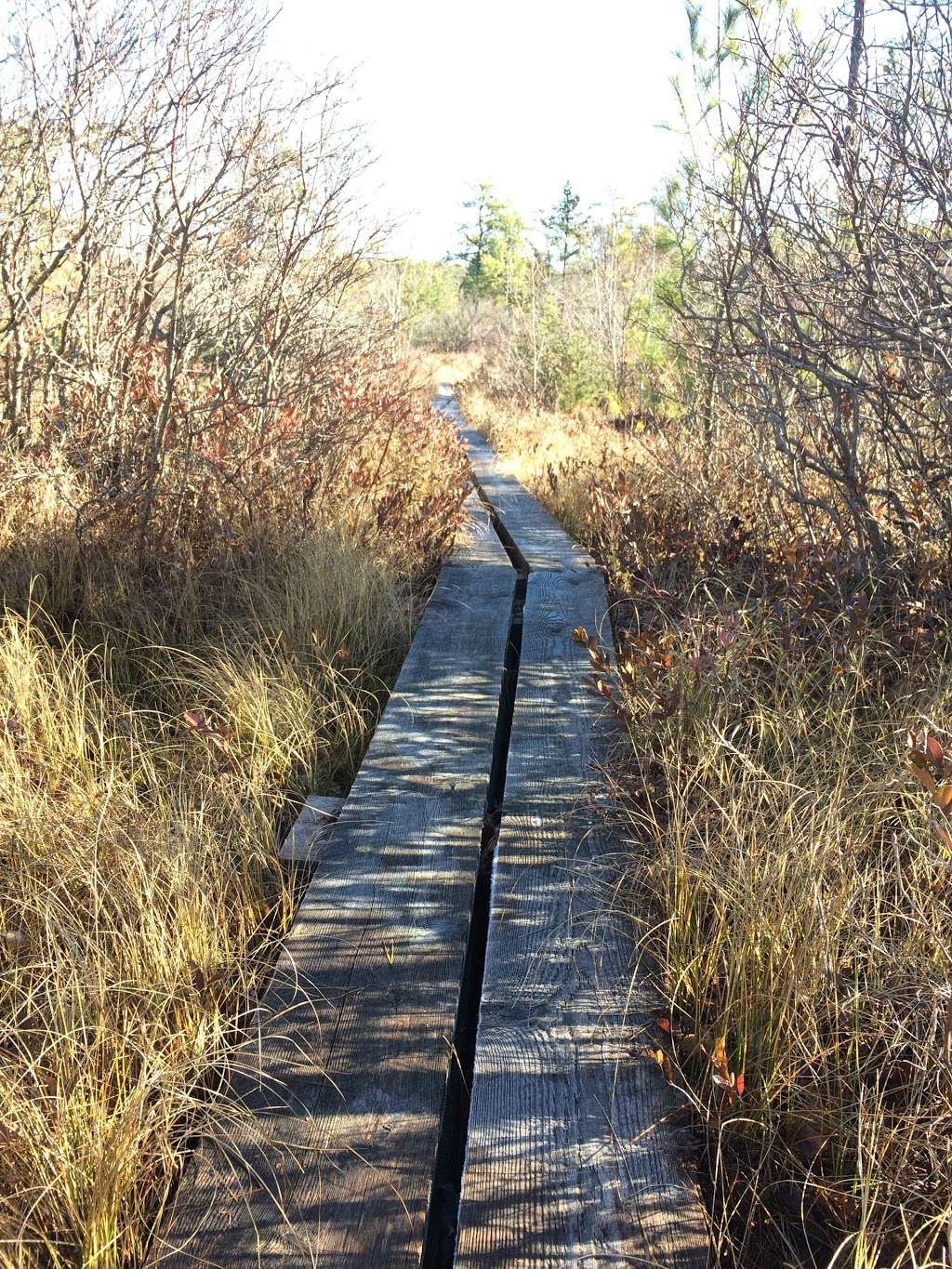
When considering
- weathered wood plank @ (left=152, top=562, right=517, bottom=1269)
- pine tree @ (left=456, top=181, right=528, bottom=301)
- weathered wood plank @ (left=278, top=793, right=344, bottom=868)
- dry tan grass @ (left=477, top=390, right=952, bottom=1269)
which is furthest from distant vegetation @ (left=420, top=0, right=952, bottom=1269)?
pine tree @ (left=456, top=181, right=528, bottom=301)

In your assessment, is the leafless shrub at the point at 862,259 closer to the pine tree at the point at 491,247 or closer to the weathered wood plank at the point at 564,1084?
the weathered wood plank at the point at 564,1084

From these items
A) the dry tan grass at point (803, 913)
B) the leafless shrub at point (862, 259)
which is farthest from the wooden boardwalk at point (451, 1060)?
the leafless shrub at point (862, 259)

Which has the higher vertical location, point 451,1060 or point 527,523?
point 527,523

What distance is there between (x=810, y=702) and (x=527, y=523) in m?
3.94

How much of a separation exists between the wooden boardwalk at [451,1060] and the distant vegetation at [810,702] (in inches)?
5.8

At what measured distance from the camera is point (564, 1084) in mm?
1861

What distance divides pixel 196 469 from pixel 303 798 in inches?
92.6

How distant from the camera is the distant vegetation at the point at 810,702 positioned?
173 cm

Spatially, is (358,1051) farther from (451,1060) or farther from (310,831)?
(310,831)

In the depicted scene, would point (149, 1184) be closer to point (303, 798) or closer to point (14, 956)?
point (14, 956)

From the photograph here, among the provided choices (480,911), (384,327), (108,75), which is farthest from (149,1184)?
(384,327)

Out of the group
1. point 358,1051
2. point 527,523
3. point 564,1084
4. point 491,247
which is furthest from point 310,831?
point 491,247

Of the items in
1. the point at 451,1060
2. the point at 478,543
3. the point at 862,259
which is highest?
the point at 862,259

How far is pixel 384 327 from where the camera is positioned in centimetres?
835
